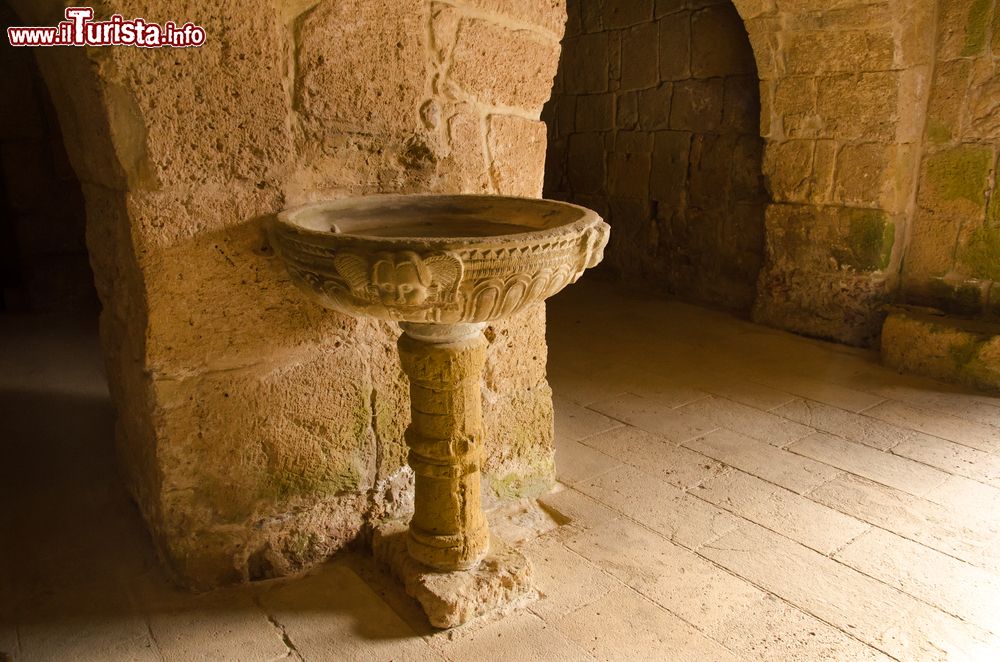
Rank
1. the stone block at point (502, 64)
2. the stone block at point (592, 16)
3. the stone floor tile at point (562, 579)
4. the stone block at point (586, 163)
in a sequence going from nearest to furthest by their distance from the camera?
1. the stone floor tile at point (562, 579)
2. the stone block at point (502, 64)
3. the stone block at point (592, 16)
4. the stone block at point (586, 163)

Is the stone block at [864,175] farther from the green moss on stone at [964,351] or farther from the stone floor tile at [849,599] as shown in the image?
the stone floor tile at [849,599]

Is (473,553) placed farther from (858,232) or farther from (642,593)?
(858,232)

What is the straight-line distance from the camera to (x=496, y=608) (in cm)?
192

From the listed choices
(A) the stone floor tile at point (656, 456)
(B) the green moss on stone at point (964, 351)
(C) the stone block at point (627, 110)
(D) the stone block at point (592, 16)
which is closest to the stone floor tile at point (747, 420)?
(A) the stone floor tile at point (656, 456)

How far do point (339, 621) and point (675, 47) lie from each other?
435 centimetres

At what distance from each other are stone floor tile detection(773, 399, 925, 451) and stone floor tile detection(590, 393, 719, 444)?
401mm

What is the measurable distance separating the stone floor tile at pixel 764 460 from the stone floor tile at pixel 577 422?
360 mm

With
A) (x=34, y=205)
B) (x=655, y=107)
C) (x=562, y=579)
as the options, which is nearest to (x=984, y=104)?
(x=655, y=107)

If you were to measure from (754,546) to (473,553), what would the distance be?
2.88 ft

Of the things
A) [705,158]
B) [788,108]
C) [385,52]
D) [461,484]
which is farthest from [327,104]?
[705,158]

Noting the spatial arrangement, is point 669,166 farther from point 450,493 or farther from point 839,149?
point 450,493

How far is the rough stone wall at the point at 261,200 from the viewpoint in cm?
179
